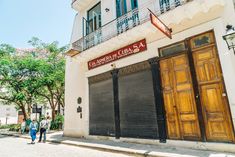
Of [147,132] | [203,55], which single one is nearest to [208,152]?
[147,132]

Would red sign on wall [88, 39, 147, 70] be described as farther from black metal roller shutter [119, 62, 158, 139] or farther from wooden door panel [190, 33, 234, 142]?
wooden door panel [190, 33, 234, 142]

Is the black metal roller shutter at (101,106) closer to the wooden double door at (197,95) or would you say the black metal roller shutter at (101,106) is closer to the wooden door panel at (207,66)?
the wooden double door at (197,95)

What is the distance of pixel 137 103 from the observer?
26.4 feet

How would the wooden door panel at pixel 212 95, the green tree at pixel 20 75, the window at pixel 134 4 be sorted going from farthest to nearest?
the green tree at pixel 20 75 → the window at pixel 134 4 → the wooden door panel at pixel 212 95

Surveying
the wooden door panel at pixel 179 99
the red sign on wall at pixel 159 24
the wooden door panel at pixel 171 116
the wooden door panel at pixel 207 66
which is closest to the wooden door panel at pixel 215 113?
the wooden door panel at pixel 207 66

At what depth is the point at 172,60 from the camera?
717 centimetres

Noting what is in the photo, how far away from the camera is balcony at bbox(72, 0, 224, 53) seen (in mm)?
6160

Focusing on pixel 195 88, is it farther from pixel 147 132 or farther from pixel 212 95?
pixel 147 132

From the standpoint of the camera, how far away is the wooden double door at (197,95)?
5.82 m

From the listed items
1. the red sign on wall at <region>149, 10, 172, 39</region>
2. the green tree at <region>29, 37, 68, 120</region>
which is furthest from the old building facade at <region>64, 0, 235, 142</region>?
the green tree at <region>29, 37, 68, 120</region>

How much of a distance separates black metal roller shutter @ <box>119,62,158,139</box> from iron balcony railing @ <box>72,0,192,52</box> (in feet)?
6.74

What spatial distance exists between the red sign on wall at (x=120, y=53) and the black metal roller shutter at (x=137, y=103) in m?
0.69

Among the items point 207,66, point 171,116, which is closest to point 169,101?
point 171,116

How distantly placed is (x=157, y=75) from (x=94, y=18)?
630cm
